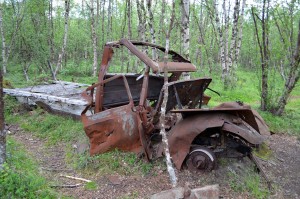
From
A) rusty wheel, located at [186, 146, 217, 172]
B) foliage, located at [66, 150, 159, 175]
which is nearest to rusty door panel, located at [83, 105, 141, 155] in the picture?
foliage, located at [66, 150, 159, 175]

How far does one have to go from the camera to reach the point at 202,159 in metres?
3.95

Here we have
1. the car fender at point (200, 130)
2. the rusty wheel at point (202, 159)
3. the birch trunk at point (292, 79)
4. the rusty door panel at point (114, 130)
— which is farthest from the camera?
the birch trunk at point (292, 79)

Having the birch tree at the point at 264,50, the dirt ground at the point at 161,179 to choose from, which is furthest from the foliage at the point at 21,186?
the birch tree at the point at 264,50

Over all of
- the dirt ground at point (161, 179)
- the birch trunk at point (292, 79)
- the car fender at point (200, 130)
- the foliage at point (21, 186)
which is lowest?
the dirt ground at point (161, 179)

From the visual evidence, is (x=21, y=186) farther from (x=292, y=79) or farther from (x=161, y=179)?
(x=292, y=79)

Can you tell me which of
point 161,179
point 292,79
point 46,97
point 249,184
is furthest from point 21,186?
point 292,79

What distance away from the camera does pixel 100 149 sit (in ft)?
15.5

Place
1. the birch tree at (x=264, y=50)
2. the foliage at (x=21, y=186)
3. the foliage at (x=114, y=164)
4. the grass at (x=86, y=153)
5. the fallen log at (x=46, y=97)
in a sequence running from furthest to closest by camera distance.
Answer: the birch tree at (x=264, y=50)
the fallen log at (x=46, y=97)
the foliage at (x=114, y=164)
the grass at (x=86, y=153)
the foliage at (x=21, y=186)

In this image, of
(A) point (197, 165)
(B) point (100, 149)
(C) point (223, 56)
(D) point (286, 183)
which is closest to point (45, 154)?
(B) point (100, 149)

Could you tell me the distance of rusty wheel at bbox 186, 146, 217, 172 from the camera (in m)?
3.95

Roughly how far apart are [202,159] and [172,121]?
124cm

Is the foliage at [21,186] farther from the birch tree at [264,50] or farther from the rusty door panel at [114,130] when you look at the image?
the birch tree at [264,50]

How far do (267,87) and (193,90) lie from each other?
3663 millimetres

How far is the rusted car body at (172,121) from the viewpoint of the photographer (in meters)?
3.88
